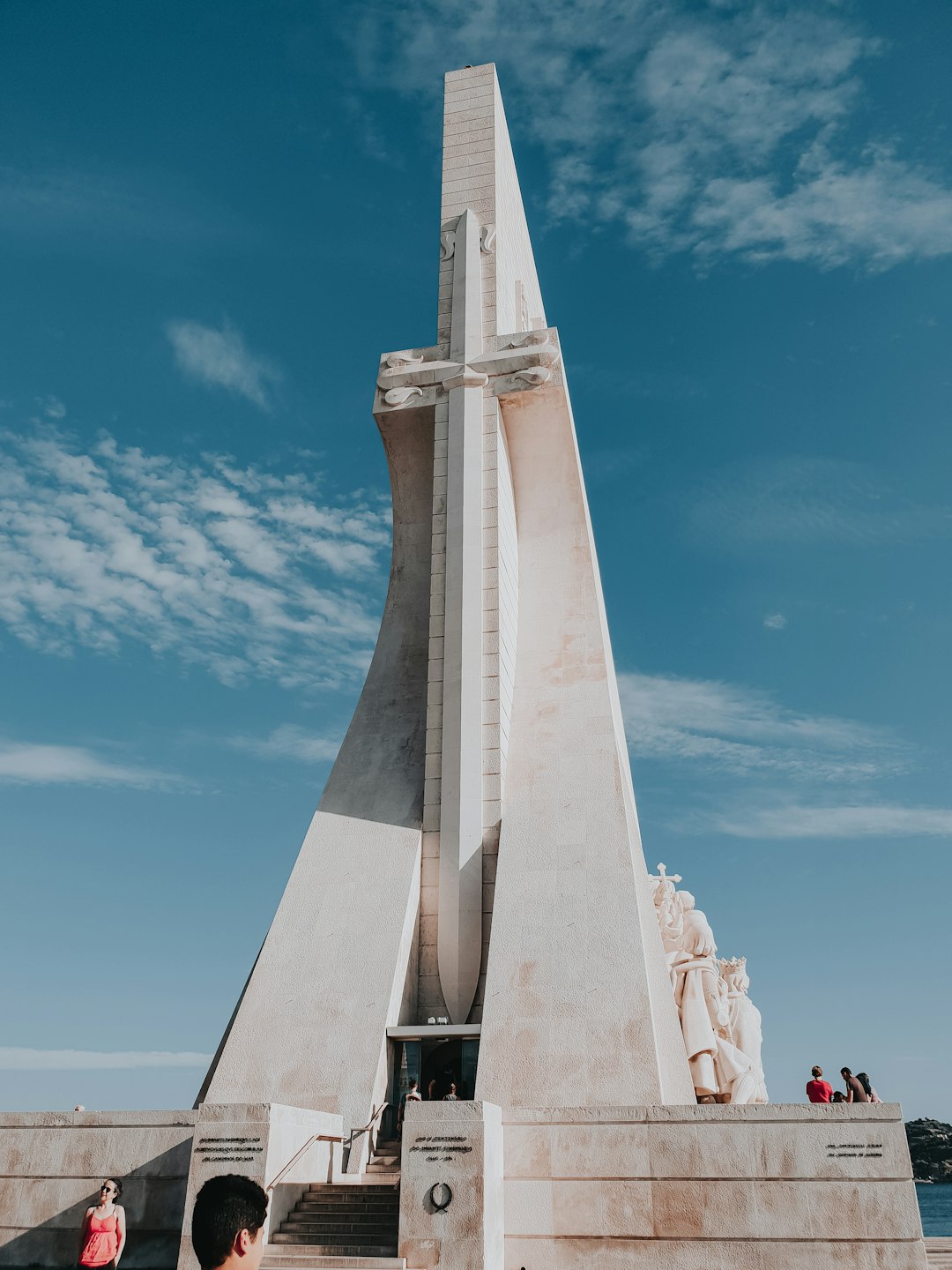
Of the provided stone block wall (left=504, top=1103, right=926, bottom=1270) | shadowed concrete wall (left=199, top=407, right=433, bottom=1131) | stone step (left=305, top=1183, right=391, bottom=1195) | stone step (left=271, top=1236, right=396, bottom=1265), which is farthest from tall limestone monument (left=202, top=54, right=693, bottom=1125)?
stone step (left=271, top=1236, right=396, bottom=1265)

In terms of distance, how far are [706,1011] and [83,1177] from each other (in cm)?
668

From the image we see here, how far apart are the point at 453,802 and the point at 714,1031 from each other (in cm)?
392

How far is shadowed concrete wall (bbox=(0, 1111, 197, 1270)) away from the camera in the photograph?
7684 mm

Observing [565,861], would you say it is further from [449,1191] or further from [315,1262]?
[315,1262]

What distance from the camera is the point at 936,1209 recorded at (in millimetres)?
49125

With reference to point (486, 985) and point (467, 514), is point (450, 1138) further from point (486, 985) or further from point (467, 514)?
point (467, 514)

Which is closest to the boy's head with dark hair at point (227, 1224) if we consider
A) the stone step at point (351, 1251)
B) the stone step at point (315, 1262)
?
the stone step at point (315, 1262)

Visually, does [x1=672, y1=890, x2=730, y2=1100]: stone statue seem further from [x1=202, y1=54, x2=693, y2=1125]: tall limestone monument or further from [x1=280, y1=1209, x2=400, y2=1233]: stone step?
[x1=280, y1=1209, x2=400, y2=1233]: stone step

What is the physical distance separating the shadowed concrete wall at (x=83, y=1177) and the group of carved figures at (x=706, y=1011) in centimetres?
567

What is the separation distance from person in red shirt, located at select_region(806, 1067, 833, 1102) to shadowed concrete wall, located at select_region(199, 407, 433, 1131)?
352 cm

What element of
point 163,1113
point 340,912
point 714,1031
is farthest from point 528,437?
point 163,1113

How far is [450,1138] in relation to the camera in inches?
281

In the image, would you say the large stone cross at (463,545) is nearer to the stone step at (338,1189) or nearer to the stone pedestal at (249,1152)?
the stone step at (338,1189)

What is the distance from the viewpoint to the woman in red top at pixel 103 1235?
18.8 feet
